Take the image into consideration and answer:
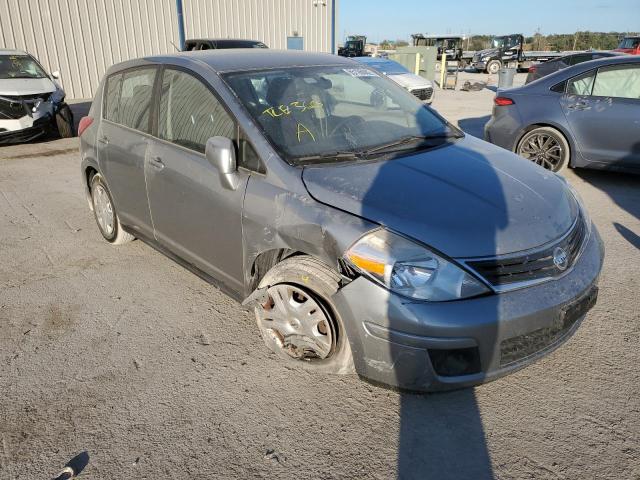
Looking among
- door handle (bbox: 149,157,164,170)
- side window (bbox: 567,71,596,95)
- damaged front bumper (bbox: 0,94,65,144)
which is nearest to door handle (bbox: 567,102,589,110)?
side window (bbox: 567,71,596,95)

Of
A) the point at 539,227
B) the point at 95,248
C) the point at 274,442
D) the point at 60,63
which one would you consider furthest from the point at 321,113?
the point at 60,63

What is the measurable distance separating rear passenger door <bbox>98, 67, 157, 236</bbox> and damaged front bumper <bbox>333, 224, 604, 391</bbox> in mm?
2067

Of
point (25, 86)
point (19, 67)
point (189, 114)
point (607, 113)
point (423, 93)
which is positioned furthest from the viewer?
point (423, 93)

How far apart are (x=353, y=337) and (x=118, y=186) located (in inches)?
102

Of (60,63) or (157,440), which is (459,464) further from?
(60,63)

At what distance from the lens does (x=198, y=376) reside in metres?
2.72

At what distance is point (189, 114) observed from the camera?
3211 millimetres

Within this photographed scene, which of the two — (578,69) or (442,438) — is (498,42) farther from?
(442,438)

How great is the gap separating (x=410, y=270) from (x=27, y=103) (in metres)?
9.47

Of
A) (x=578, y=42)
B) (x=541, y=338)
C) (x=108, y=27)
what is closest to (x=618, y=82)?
(x=541, y=338)

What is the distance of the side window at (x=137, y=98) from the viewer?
11.9 feet

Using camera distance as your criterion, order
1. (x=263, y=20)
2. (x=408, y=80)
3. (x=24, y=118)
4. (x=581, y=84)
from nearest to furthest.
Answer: (x=581, y=84) → (x=24, y=118) → (x=408, y=80) → (x=263, y=20)

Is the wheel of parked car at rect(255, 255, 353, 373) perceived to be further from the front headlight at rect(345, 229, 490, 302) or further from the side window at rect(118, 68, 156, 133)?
the side window at rect(118, 68, 156, 133)

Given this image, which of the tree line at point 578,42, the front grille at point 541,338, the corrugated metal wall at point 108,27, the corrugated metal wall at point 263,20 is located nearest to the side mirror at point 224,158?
the front grille at point 541,338
